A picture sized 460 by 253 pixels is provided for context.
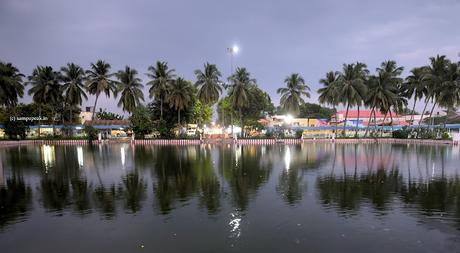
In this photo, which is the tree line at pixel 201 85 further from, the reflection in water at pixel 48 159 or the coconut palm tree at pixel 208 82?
the reflection in water at pixel 48 159

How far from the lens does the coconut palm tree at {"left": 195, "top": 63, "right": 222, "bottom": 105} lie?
56906 millimetres

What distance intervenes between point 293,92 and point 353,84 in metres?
10.6

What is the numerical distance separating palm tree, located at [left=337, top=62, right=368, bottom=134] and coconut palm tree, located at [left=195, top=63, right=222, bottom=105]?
2285 centimetres

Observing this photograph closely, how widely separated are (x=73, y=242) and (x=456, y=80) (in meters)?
58.7

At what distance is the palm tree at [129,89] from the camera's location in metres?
57.3

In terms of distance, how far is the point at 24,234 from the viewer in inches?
357

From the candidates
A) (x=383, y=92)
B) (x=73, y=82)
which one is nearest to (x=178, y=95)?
(x=73, y=82)

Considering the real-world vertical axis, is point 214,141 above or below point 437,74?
below

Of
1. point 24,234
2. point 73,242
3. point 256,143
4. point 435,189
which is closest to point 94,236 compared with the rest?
point 73,242

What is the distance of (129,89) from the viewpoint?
190 ft

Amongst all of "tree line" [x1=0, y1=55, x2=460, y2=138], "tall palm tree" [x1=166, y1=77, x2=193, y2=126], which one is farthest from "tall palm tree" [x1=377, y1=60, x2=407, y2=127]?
"tall palm tree" [x1=166, y1=77, x2=193, y2=126]

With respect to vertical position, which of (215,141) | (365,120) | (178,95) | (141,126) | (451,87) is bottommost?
(215,141)

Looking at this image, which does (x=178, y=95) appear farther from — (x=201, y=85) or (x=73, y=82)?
(x=73, y=82)

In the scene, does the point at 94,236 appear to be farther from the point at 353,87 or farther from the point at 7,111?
the point at 7,111
